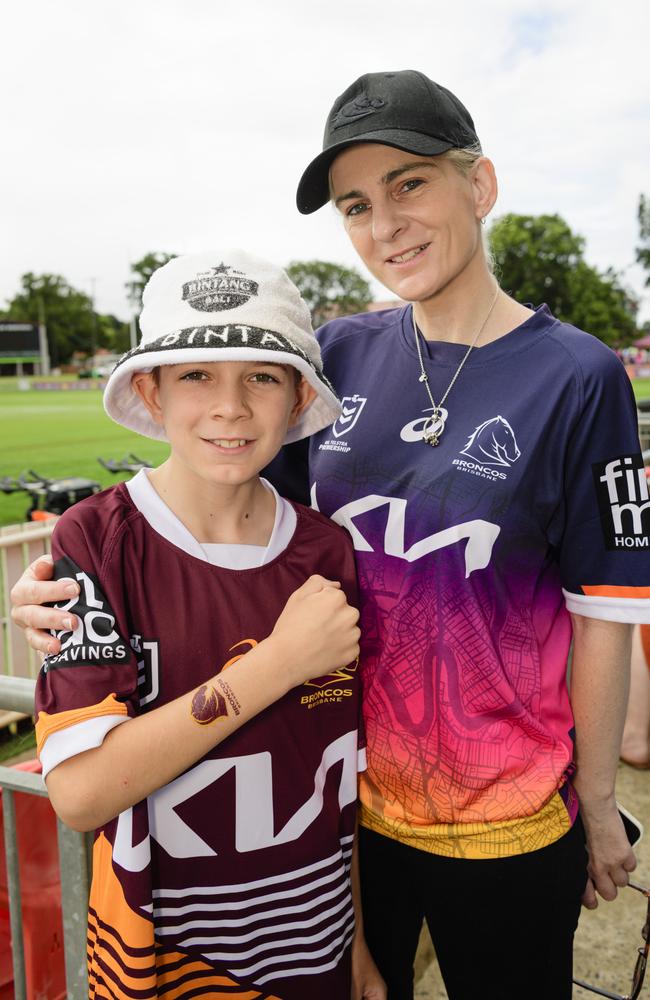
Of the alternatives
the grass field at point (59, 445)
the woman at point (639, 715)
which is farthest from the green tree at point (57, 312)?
the woman at point (639, 715)

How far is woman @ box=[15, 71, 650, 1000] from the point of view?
1400 mm

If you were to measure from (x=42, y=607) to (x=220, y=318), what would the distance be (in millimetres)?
575

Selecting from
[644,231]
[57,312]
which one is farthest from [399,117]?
[57,312]

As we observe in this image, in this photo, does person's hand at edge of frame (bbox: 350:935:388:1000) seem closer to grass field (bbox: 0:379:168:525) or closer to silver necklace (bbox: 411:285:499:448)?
silver necklace (bbox: 411:285:499:448)

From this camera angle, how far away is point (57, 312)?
266 feet

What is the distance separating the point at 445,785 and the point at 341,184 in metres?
1.28

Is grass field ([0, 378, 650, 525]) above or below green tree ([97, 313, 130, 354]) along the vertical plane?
below

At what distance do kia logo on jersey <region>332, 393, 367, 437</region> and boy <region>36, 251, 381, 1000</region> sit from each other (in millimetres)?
203

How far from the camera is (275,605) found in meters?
1.35

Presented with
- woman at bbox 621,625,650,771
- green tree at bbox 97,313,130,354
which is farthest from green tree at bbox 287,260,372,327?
woman at bbox 621,625,650,771

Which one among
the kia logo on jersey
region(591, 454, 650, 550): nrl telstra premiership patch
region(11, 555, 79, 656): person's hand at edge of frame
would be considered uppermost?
the kia logo on jersey

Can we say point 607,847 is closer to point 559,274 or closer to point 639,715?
point 639,715

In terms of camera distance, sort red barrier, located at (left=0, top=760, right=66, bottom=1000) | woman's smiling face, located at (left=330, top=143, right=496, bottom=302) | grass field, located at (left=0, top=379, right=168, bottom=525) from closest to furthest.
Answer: woman's smiling face, located at (left=330, top=143, right=496, bottom=302), red barrier, located at (left=0, top=760, right=66, bottom=1000), grass field, located at (left=0, top=379, right=168, bottom=525)

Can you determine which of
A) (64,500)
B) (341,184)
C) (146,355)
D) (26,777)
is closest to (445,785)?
(26,777)
